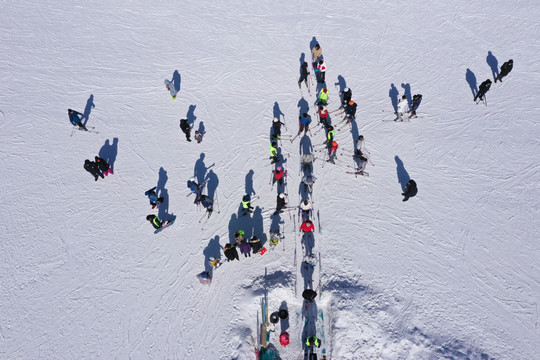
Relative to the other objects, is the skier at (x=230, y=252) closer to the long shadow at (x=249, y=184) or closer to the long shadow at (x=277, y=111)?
the long shadow at (x=249, y=184)

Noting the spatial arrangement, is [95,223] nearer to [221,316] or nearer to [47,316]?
[47,316]

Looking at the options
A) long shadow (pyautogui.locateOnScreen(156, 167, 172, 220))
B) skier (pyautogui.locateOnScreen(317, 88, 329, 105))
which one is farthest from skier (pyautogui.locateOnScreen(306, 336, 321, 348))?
skier (pyautogui.locateOnScreen(317, 88, 329, 105))

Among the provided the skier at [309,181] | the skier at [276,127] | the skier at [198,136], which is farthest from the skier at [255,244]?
the skier at [198,136]

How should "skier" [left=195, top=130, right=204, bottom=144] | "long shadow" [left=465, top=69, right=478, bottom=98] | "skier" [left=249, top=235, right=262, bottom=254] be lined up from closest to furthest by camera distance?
"skier" [left=249, top=235, right=262, bottom=254] → "skier" [left=195, top=130, right=204, bottom=144] → "long shadow" [left=465, top=69, right=478, bottom=98]

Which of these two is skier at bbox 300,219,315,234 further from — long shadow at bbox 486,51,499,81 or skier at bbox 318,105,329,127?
long shadow at bbox 486,51,499,81

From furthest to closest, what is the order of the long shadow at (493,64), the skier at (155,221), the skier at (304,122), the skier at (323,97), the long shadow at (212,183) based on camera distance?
the long shadow at (493,64) < the skier at (323,97) < the skier at (304,122) < the long shadow at (212,183) < the skier at (155,221)

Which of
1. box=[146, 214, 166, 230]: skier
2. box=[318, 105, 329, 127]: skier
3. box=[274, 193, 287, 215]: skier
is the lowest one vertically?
box=[146, 214, 166, 230]: skier

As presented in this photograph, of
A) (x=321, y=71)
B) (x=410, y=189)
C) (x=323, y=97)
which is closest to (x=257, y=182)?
(x=323, y=97)
